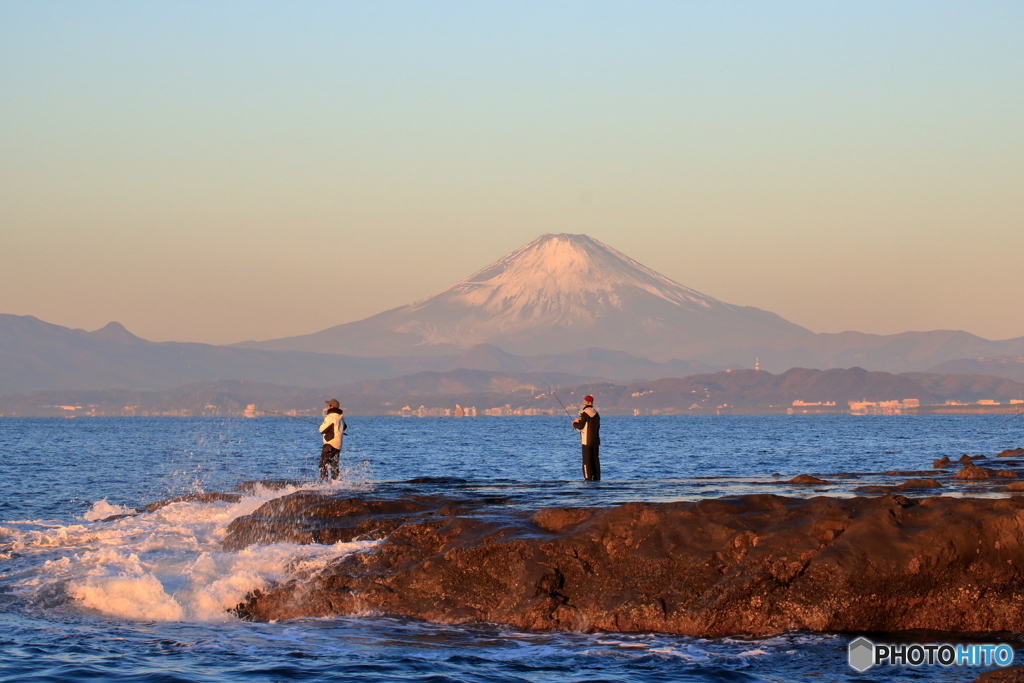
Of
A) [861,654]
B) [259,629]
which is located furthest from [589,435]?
[861,654]

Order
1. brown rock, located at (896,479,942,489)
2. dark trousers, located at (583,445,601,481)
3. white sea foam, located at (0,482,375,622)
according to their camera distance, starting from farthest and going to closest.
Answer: dark trousers, located at (583,445,601,481)
brown rock, located at (896,479,942,489)
white sea foam, located at (0,482,375,622)

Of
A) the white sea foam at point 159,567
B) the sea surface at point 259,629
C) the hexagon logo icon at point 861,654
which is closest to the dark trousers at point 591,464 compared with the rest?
the sea surface at point 259,629

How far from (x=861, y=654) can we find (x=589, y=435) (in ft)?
35.8

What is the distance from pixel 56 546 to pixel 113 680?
8013 mm

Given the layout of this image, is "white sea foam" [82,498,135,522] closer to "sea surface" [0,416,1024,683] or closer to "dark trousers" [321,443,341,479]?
"sea surface" [0,416,1024,683]

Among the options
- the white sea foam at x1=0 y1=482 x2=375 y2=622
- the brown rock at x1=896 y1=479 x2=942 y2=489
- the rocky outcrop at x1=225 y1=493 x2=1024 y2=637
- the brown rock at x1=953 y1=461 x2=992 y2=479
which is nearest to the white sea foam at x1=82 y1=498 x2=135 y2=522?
the white sea foam at x1=0 y1=482 x2=375 y2=622

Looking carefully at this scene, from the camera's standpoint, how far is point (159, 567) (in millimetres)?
14578

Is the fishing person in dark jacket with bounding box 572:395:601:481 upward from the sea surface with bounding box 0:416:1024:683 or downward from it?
upward

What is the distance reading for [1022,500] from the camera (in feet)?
39.5

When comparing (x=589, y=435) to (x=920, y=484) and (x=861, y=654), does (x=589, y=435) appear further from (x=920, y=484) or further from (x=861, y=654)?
(x=861, y=654)

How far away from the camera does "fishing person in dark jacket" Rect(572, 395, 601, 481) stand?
68.4ft

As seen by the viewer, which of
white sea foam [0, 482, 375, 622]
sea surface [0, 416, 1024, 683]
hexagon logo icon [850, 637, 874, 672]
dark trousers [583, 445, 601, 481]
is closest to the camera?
hexagon logo icon [850, 637, 874, 672]

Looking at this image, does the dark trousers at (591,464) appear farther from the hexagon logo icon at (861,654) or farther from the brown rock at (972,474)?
the hexagon logo icon at (861,654)

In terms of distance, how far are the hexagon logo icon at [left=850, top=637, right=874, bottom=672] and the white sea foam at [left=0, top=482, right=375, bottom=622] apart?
20.9 ft
